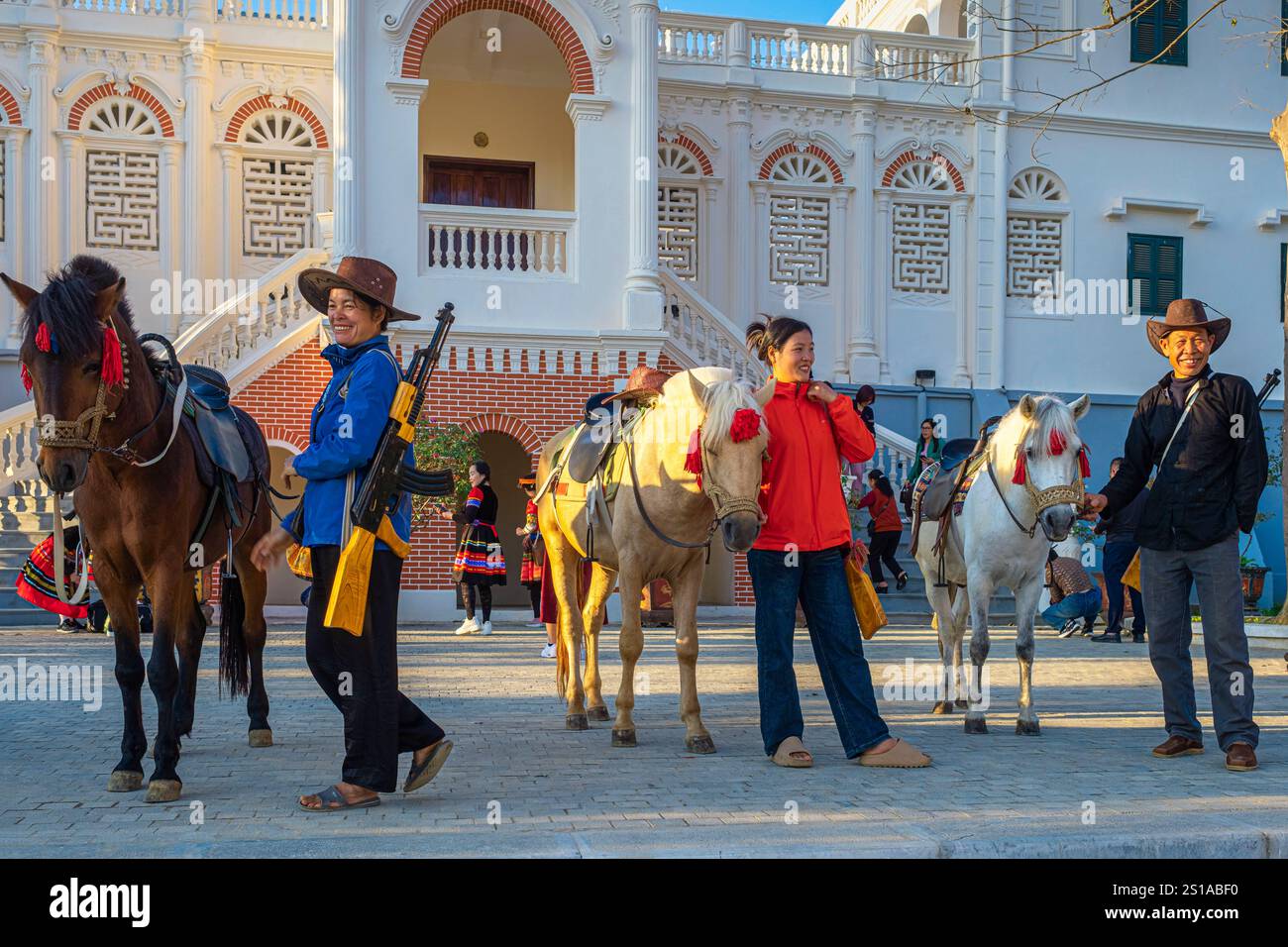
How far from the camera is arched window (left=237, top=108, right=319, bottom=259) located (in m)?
21.6

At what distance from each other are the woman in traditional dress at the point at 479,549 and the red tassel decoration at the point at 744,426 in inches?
367

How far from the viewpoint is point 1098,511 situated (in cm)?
782

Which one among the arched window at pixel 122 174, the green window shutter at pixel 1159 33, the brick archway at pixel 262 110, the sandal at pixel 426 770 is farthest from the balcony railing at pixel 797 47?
the sandal at pixel 426 770

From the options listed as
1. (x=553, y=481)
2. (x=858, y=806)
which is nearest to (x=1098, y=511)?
(x=858, y=806)

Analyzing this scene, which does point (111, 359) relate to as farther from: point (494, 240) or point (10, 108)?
point (10, 108)

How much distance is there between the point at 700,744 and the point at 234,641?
2.93m

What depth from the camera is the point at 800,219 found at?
23594 millimetres

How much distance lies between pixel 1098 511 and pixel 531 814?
13.3ft

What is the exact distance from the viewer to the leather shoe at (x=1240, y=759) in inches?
272

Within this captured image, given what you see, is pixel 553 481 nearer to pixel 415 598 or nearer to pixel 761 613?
pixel 761 613

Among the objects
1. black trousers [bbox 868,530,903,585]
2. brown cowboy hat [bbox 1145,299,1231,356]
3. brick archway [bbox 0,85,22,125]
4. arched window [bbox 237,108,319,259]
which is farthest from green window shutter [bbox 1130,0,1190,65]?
brick archway [bbox 0,85,22,125]

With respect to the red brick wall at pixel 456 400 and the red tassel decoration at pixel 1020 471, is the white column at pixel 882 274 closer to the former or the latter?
the red brick wall at pixel 456 400

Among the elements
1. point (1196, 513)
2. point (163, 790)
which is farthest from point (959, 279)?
point (163, 790)

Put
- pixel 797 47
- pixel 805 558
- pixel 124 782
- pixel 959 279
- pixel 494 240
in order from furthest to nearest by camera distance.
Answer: pixel 959 279 → pixel 797 47 → pixel 494 240 → pixel 805 558 → pixel 124 782
